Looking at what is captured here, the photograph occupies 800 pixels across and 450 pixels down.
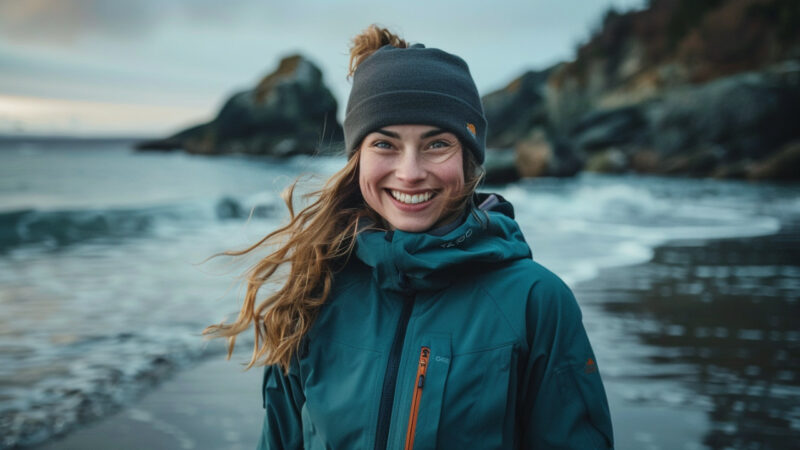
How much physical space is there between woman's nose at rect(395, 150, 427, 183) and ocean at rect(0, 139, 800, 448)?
56 centimetres

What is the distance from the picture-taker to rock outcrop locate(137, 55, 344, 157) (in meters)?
79.1

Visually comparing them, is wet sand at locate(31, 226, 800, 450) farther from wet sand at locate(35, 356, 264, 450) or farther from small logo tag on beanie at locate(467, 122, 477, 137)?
small logo tag on beanie at locate(467, 122, 477, 137)

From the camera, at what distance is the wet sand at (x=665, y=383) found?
4.14 m

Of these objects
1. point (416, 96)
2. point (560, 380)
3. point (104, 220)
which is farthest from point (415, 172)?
point (104, 220)

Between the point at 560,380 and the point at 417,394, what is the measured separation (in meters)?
0.38

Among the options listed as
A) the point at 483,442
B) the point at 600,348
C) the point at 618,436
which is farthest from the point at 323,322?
the point at 600,348

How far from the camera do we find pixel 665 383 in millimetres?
4863

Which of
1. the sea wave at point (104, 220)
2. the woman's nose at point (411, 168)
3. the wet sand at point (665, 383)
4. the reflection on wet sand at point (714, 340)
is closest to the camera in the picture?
the woman's nose at point (411, 168)

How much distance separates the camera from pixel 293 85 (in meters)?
80.4

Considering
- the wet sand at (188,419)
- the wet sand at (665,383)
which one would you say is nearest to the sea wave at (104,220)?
the wet sand at (188,419)

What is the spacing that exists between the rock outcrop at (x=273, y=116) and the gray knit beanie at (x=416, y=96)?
74.3m

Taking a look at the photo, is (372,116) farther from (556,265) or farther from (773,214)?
(773,214)

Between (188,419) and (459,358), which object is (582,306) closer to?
(188,419)

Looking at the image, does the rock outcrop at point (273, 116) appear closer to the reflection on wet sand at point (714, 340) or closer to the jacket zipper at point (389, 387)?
the reflection on wet sand at point (714, 340)
